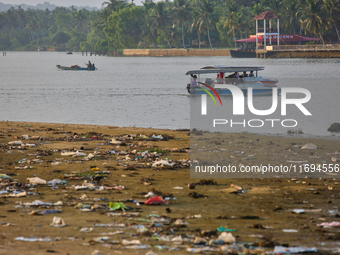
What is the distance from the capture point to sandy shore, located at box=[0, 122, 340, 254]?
241 inches

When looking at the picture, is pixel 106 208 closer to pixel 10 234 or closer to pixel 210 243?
pixel 10 234

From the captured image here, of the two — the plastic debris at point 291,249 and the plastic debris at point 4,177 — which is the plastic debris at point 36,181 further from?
→ the plastic debris at point 291,249

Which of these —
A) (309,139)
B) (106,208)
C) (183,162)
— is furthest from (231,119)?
(106,208)

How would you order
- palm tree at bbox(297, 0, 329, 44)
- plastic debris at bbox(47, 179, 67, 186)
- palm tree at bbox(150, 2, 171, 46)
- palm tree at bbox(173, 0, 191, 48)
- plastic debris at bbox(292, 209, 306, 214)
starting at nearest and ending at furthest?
plastic debris at bbox(292, 209, 306, 214), plastic debris at bbox(47, 179, 67, 186), palm tree at bbox(297, 0, 329, 44), palm tree at bbox(173, 0, 191, 48), palm tree at bbox(150, 2, 171, 46)

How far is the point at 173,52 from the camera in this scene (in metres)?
124

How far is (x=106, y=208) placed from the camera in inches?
300

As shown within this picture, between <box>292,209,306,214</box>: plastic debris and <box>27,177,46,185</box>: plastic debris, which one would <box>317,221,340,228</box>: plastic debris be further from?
<box>27,177,46,185</box>: plastic debris

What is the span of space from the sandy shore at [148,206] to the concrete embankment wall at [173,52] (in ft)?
332

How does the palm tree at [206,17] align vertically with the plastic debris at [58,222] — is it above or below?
above

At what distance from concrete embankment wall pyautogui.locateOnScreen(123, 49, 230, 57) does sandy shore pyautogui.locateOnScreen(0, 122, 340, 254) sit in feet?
332

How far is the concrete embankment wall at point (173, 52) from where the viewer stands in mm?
112613

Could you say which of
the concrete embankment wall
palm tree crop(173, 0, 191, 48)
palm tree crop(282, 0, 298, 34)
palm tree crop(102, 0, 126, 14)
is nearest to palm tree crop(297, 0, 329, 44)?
palm tree crop(282, 0, 298, 34)

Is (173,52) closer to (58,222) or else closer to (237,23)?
(237,23)

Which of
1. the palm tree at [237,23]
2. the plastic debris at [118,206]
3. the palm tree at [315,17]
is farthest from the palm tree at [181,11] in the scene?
the plastic debris at [118,206]
